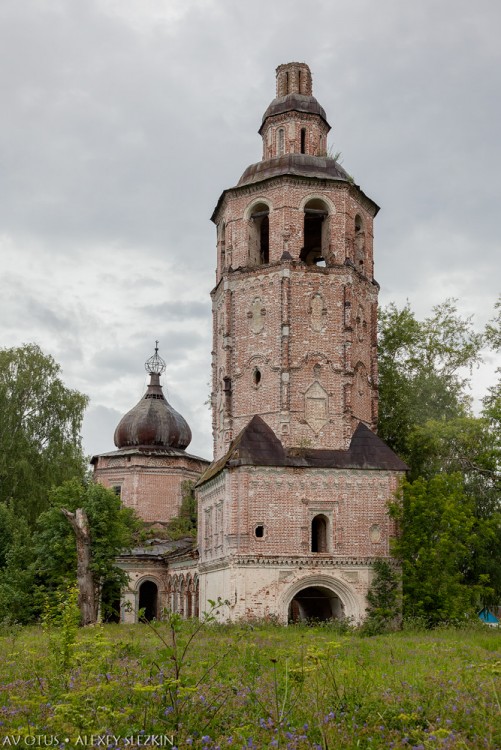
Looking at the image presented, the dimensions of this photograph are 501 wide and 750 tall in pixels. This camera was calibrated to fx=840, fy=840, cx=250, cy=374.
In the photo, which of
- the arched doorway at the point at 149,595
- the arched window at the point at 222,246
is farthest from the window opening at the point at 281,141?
the arched doorway at the point at 149,595

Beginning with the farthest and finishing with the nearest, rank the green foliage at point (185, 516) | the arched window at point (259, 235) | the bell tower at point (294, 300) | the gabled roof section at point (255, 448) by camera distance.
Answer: the green foliage at point (185, 516)
the arched window at point (259, 235)
the bell tower at point (294, 300)
the gabled roof section at point (255, 448)

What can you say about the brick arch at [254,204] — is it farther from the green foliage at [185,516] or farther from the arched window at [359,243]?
the green foliage at [185,516]

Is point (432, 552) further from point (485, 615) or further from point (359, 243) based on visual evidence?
point (485, 615)

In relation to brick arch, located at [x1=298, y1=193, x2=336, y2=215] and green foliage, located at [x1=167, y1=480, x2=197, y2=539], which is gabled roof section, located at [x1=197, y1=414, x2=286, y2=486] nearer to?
brick arch, located at [x1=298, y1=193, x2=336, y2=215]

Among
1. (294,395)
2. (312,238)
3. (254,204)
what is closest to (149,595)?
(294,395)

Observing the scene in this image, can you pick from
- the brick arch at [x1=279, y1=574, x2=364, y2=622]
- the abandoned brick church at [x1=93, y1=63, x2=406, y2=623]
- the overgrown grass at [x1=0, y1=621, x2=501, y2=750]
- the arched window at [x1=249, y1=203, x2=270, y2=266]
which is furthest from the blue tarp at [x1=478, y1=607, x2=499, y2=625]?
the overgrown grass at [x1=0, y1=621, x2=501, y2=750]

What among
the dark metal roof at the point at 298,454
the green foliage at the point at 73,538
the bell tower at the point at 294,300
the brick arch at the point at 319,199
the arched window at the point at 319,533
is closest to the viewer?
the dark metal roof at the point at 298,454

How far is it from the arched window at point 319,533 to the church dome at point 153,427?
19.9m

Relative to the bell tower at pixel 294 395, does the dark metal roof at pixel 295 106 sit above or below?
above

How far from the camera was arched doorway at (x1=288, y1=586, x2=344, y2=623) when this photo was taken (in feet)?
78.8

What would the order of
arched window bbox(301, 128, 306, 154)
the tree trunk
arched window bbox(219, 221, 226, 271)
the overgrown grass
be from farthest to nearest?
arched window bbox(301, 128, 306, 154) < arched window bbox(219, 221, 226, 271) < the tree trunk < the overgrown grass

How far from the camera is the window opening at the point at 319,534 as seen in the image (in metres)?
24.0

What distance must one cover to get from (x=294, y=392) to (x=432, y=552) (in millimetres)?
5980

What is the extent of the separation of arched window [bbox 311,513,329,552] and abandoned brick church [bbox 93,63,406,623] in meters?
0.04
